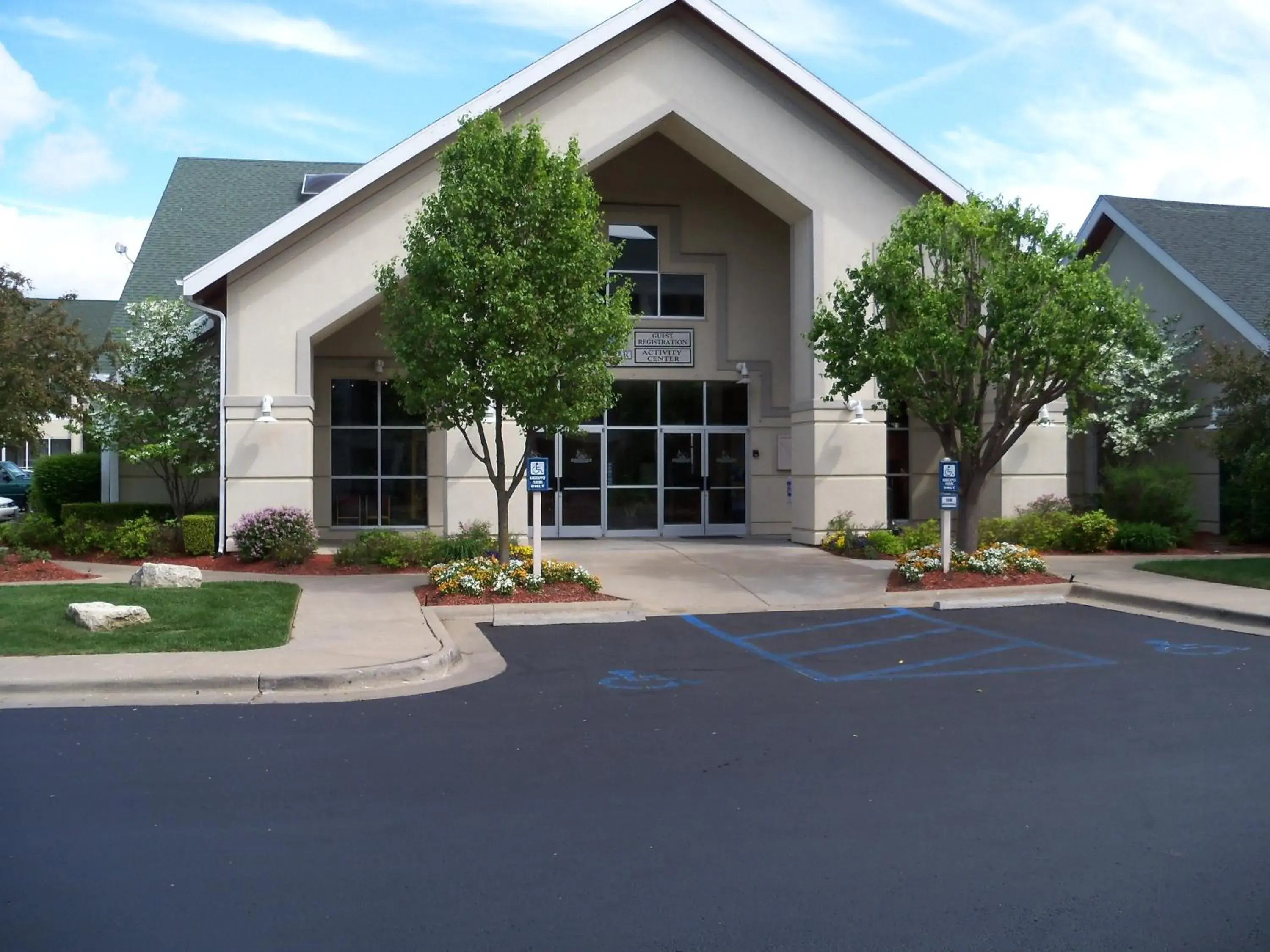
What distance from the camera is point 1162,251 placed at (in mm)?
22562

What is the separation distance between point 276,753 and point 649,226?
16475 mm

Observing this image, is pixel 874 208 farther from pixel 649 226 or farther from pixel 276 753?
pixel 276 753

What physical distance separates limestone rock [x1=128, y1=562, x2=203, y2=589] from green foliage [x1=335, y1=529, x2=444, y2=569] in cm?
282

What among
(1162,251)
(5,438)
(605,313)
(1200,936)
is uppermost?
(1162,251)

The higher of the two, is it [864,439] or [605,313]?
[605,313]

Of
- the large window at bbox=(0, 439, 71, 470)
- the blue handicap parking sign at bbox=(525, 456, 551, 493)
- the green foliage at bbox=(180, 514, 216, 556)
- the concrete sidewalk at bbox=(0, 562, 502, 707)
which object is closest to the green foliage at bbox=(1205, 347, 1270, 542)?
the blue handicap parking sign at bbox=(525, 456, 551, 493)

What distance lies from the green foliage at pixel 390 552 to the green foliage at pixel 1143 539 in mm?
10946

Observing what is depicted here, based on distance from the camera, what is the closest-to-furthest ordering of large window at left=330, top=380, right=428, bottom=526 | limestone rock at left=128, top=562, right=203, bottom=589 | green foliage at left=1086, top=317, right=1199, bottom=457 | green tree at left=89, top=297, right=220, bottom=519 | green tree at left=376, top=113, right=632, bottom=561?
green tree at left=376, top=113, right=632, bottom=561 → limestone rock at left=128, top=562, right=203, bottom=589 → green tree at left=89, top=297, right=220, bottom=519 → green foliage at left=1086, top=317, right=1199, bottom=457 → large window at left=330, top=380, right=428, bottom=526

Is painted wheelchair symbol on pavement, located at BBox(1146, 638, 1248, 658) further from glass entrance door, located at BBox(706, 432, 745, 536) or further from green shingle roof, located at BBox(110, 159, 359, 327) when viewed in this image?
green shingle roof, located at BBox(110, 159, 359, 327)

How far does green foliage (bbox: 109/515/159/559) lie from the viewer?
17641 mm

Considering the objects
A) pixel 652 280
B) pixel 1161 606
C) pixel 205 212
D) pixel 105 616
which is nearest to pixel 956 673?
pixel 1161 606

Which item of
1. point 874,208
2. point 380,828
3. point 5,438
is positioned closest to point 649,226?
point 874,208

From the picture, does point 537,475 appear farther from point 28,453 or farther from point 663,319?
point 28,453

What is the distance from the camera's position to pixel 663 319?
22.0m
